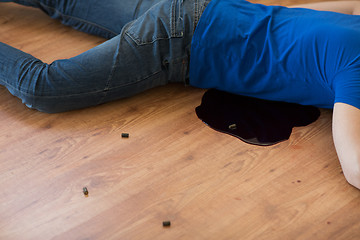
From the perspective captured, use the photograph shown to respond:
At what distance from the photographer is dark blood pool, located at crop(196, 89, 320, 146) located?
58.9 inches

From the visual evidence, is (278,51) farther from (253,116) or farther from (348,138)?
(348,138)

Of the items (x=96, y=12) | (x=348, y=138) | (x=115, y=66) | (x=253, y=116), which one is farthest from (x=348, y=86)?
(x=96, y=12)

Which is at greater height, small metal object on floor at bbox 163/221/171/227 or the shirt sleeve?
the shirt sleeve

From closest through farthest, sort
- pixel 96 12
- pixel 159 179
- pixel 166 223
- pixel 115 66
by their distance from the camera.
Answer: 1. pixel 166 223
2. pixel 159 179
3. pixel 115 66
4. pixel 96 12

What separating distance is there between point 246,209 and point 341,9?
854 mm

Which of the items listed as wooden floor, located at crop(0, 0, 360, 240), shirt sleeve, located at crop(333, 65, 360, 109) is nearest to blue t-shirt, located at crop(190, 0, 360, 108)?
shirt sleeve, located at crop(333, 65, 360, 109)

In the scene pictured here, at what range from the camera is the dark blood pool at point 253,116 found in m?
1.50

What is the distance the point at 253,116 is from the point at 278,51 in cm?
25

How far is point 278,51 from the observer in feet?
4.73

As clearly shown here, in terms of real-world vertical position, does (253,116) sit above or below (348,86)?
below

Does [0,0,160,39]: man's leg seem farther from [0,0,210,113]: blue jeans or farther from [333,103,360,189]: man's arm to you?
[333,103,360,189]: man's arm

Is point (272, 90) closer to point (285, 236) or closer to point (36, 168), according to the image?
point (285, 236)

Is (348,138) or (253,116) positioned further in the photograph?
(253,116)

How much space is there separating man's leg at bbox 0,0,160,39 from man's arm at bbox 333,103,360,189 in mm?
822
